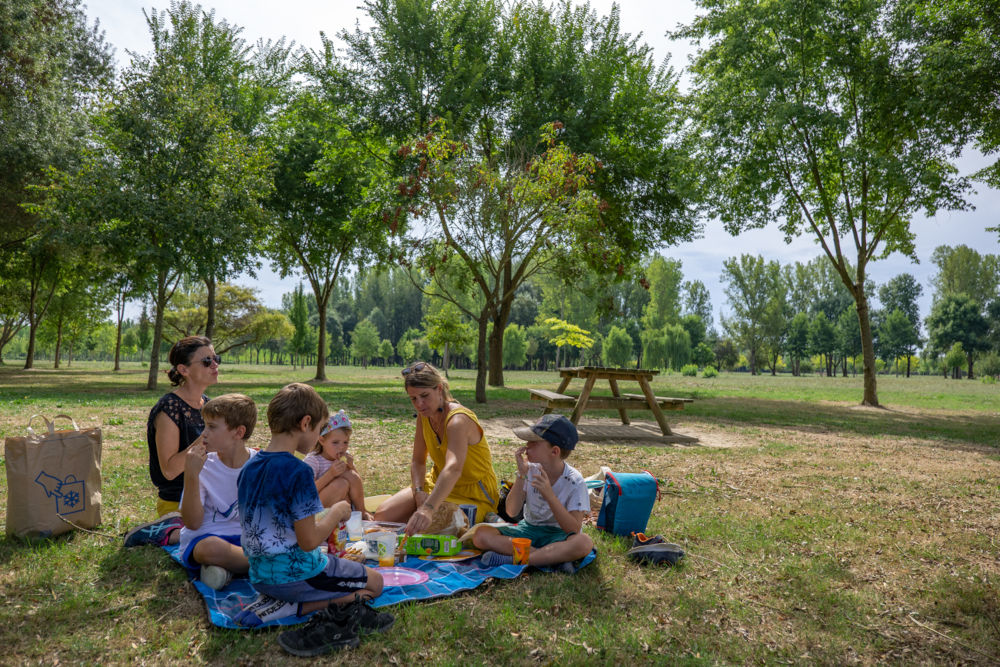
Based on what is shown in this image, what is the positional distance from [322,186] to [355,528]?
24.3 metres

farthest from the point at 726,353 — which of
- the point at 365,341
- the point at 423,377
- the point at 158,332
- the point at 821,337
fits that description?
the point at 423,377

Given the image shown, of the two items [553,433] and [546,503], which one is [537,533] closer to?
[546,503]

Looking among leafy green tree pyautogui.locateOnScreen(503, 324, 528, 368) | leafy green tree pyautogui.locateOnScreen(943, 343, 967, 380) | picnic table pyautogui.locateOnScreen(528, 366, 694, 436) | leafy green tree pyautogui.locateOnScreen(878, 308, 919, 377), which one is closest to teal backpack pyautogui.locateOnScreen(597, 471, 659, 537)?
picnic table pyautogui.locateOnScreen(528, 366, 694, 436)

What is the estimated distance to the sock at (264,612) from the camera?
10.4 feet

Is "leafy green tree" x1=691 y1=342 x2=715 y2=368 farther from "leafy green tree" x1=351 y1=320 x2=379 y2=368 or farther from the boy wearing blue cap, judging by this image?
the boy wearing blue cap

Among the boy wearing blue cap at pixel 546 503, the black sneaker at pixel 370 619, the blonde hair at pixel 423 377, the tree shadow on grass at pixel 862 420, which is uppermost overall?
the blonde hair at pixel 423 377

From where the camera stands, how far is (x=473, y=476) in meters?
4.60

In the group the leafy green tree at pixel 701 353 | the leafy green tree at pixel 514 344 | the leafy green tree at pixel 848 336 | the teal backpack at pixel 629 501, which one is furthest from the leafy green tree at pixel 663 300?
the teal backpack at pixel 629 501

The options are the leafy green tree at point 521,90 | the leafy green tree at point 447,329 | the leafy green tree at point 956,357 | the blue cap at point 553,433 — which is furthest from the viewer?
the leafy green tree at point 956,357

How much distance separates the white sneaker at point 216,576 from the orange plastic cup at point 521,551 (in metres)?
1.90

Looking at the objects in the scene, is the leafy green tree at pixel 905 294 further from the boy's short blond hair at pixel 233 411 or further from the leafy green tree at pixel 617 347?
the boy's short blond hair at pixel 233 411

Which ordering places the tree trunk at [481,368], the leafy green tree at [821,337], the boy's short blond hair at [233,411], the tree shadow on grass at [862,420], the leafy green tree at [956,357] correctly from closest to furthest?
the boy's short blond hair at [233,411] < the tree shadow on grass at [862,420] < the tree trunk at [481,368] < the leafy green tree at [956,357] < the leafy green tree at [821,337]

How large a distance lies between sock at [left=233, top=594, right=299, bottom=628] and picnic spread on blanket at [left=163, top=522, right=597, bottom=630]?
0.9 inches

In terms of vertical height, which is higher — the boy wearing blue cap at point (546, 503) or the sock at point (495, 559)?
the boy wearing blue cap at point (546, 503)
